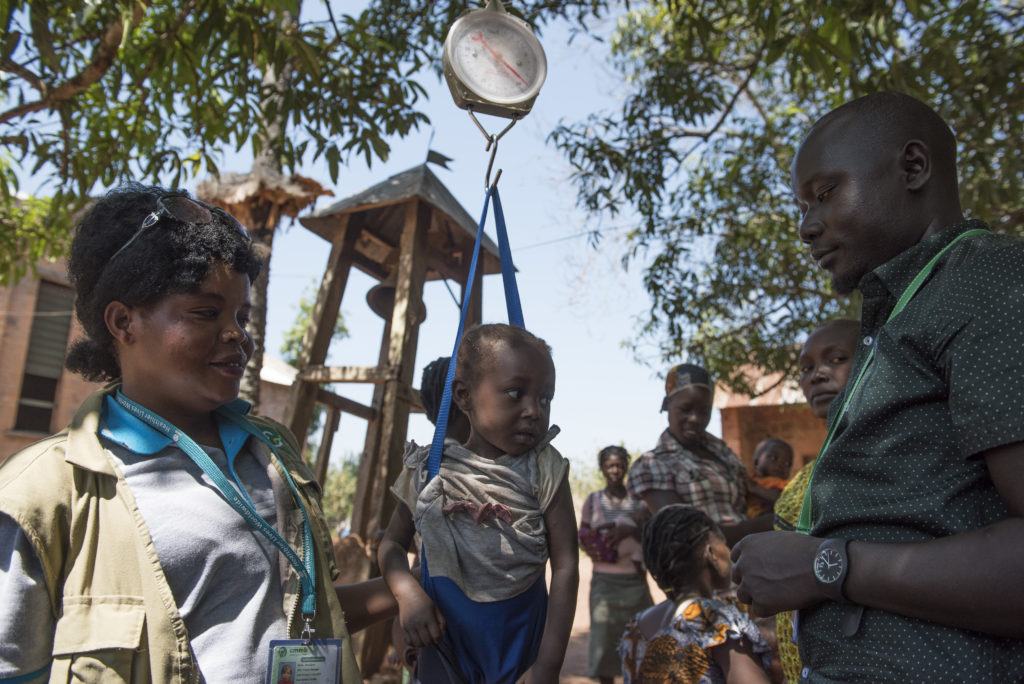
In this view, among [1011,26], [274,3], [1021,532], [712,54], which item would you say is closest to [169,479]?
[1021,532]

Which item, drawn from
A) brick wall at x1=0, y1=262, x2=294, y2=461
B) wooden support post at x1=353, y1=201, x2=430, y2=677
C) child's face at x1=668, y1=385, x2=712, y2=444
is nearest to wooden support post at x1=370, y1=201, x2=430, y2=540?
wooden support post at x1=353, y1=201, x2=430, y2=677

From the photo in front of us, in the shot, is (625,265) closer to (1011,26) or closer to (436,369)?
(1011,26)

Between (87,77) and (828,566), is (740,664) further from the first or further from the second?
(87,77)

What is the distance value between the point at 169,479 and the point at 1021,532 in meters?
1.53

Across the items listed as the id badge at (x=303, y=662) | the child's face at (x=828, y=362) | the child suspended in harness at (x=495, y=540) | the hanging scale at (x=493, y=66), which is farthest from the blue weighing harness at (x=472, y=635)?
the child's face at (x=828, y=362)

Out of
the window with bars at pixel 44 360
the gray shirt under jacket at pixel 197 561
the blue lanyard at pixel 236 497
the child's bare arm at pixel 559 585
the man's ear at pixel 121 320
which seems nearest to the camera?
the gray shirt under jacket at pixel 197 561

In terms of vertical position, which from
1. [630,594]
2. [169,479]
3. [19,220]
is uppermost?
[19,220]

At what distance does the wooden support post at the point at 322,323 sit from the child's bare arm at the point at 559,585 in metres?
3.34

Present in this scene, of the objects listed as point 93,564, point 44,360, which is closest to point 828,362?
point 93,564

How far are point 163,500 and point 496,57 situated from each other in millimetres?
1487

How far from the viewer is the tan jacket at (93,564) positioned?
4.73 ft

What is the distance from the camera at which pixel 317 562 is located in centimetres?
180

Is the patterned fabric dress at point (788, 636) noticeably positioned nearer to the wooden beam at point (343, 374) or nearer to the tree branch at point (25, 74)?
the wooden beam at point (343, 374)

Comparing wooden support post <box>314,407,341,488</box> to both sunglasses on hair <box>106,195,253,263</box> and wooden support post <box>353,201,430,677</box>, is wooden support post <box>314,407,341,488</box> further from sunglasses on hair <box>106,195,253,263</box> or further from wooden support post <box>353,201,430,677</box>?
sunglasses on hair <box>106,195,253,263</box>
